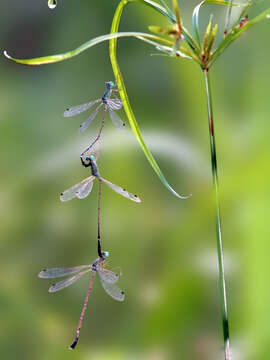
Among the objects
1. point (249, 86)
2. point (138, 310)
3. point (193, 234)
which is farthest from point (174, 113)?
point (138, 310)

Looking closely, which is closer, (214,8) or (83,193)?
(83,193)

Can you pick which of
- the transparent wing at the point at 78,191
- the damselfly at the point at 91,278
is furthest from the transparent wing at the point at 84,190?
the damselfly at the point at 91,278

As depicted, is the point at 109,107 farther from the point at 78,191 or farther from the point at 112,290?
the point at 112,290

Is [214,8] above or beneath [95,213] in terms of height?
above

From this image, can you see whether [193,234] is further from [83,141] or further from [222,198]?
[83,141]

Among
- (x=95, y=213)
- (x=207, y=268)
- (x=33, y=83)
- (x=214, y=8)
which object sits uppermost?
(x=214, y=8)

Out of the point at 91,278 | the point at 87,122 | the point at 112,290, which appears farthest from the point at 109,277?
the point at 87,122
